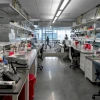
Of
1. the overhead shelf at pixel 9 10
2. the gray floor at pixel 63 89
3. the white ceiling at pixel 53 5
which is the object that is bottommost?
the gray floor at pixel 63 89

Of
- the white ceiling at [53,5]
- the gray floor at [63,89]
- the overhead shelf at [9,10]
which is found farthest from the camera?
the white ceiling at [53,5]

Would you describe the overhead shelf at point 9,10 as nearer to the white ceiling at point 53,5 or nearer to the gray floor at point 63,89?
the gray floor at point 63,89

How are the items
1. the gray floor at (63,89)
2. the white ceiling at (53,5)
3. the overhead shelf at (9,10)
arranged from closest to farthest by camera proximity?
the overhead shelf at (9,10) → the gray floor at (63,89) → the white ceiling at (53,5)

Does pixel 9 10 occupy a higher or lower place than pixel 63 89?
higher

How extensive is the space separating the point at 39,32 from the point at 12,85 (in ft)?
31.7

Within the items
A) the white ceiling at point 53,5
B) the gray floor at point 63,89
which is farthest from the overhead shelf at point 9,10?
the white ceiling at point 53,5

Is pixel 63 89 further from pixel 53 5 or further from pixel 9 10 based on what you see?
pixel 53 5

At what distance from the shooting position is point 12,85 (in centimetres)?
147

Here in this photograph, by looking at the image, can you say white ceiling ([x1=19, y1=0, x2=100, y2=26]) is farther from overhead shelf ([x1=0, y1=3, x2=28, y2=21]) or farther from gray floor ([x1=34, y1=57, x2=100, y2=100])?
gray floor ([x1=34, y1=57, x2=100, y2=100])

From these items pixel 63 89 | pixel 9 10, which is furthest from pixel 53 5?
pixel 63 89

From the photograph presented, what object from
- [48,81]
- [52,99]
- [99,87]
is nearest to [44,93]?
[52,99]

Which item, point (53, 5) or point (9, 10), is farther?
point (53, 5)

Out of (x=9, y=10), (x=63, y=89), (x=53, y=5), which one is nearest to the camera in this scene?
(x=9, y=10)

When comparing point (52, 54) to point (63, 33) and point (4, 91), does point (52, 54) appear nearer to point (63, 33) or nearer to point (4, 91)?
point (63, 33)
